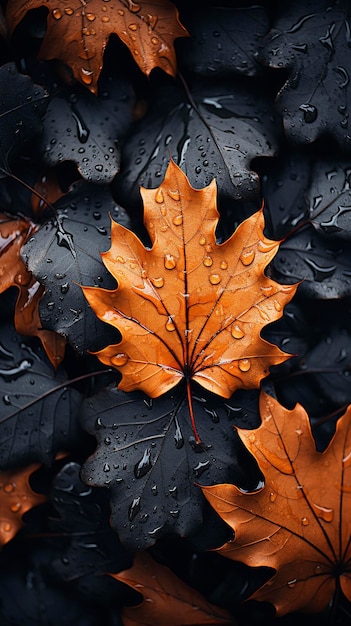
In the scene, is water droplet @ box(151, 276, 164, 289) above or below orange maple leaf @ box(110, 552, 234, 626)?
above

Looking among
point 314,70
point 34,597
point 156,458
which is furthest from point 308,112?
point 34,597

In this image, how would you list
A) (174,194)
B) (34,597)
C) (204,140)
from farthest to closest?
(34,597) < (204,140) < (174,194)

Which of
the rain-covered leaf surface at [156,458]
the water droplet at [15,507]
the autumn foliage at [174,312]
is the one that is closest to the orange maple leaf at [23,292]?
the autumn foliage at [174,312]

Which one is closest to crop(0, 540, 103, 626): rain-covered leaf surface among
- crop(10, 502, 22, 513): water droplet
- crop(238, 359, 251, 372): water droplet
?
crop(10, 502, 22, 513): water droplet

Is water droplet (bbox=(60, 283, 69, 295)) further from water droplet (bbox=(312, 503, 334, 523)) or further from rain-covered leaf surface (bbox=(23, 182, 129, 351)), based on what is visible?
water droplet (bbox=(312, 503, 334, 523))

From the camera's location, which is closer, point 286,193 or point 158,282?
point 158,282

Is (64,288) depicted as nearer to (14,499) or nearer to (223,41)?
(14,499)
